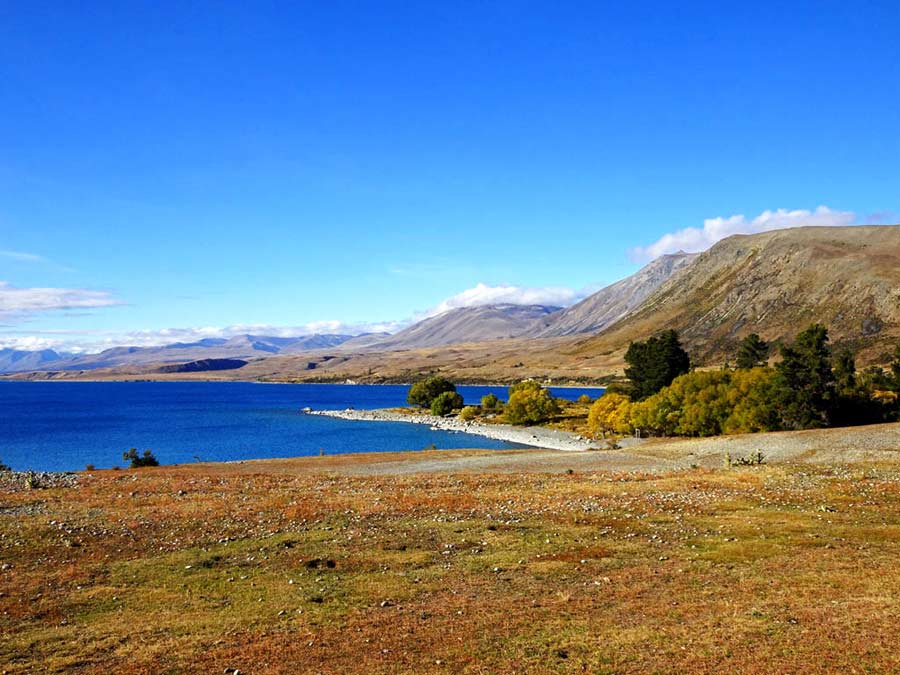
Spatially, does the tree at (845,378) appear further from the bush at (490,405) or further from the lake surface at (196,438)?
the bush at (490,405)

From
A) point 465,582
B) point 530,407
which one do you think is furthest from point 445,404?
point 465,582

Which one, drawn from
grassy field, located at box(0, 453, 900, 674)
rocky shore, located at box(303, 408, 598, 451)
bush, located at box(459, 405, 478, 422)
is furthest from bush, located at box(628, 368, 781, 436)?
bush, located at box(459, 405, 478, 422)

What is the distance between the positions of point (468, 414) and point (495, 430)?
889 inches

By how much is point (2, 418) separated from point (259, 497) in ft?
576

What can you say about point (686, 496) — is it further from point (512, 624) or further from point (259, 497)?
point (259, 497)

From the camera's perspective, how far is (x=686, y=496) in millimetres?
34844

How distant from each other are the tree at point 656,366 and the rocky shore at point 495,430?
13841 millimetres

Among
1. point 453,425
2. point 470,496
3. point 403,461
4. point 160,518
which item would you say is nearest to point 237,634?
point 160,518

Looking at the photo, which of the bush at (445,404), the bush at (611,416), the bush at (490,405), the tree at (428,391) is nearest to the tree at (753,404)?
the bush at (611,416)

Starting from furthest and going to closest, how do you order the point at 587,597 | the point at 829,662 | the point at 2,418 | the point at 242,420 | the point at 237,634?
the point at 2,418, the point at 242,420, the point at 587,597, the point at 237,634, the point at 829,662

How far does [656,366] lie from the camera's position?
103500 mm

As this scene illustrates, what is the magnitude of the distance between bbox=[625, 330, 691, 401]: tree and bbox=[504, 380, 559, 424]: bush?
18912mm

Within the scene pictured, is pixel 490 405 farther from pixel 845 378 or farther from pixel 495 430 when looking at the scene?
pixel 845 378

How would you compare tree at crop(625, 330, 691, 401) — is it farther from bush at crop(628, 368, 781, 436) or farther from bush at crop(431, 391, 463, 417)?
bush at crop(431, 391, 463, 417)
